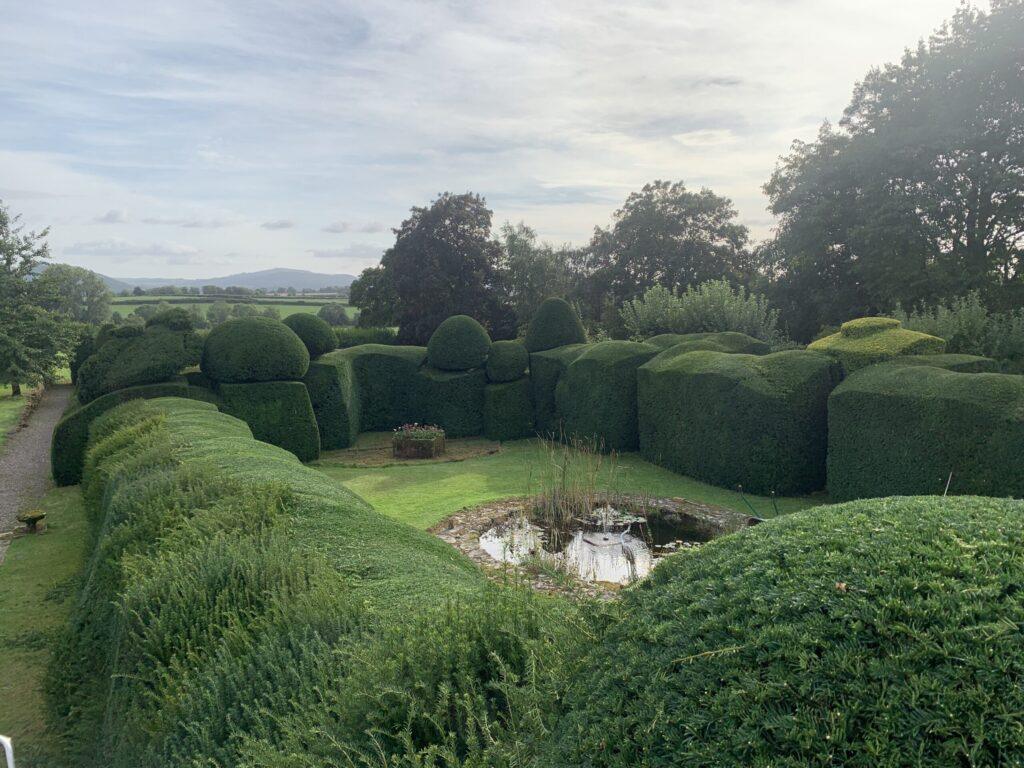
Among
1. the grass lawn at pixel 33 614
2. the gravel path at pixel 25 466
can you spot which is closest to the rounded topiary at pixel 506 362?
the grass lawn at pixel 33 614

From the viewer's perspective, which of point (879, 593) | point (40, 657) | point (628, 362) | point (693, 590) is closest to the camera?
point (879, 593)

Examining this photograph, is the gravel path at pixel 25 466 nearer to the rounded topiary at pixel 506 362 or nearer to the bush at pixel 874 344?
the rounded topiary at pixel 506 362

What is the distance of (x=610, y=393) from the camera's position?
14297 millimetres

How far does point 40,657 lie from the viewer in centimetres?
566

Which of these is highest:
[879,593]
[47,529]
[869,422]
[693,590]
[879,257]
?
[879,257]

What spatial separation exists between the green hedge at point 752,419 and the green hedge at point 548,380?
12.5 feet

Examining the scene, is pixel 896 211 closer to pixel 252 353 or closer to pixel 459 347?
pixel 459 347

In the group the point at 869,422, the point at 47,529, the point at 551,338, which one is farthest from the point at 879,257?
the point at 47,529

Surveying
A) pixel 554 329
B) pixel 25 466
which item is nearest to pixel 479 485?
pixel 554 329

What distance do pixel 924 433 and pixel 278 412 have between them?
479 inches

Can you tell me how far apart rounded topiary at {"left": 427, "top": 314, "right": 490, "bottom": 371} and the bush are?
8.61m

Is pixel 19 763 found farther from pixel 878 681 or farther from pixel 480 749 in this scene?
pixel 878 681

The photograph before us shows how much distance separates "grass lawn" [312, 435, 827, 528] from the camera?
1033 cm

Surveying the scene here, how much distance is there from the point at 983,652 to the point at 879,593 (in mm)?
252
